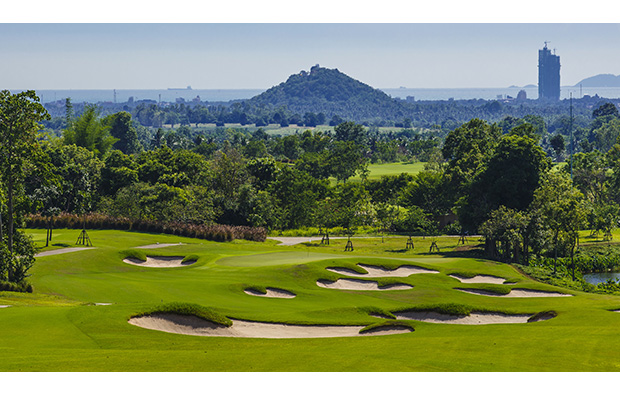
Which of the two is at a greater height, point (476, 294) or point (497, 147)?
point (497, 147)

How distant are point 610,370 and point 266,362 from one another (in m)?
11.0

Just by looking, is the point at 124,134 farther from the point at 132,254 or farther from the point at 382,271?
the point at 382,271

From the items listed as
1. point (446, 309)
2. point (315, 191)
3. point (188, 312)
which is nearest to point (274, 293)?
point (446, 309)

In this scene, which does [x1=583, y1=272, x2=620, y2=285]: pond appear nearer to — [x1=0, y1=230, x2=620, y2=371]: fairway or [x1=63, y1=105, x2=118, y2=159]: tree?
[x1=0, y1=230, x2=620, y2=371]: fairway

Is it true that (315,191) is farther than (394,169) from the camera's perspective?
No

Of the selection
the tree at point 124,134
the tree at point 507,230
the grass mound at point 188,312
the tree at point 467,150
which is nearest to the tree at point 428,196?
the tree at point 467,150

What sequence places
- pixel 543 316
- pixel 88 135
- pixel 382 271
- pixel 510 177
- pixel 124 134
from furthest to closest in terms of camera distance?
pixel 124 134
pixel 88 135
pixel 510 177
pixel 382 271
pixel 543 316

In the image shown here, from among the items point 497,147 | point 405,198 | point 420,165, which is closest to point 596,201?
point 405,198

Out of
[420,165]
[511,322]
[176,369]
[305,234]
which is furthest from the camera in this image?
[420,165]

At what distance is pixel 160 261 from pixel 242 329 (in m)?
22.3

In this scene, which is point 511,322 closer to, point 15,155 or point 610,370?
point 610,370

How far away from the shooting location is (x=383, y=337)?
27219 millimetres

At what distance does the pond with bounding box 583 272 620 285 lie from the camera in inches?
2301

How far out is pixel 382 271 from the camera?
45.4m
